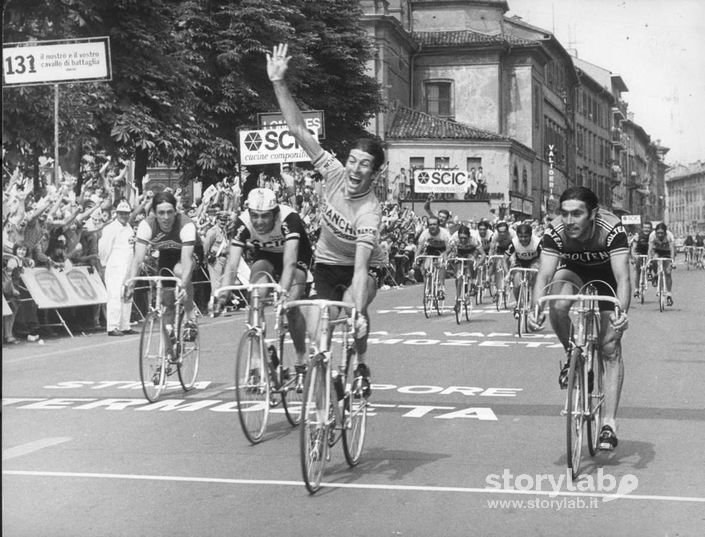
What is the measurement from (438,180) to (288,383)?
4809cm

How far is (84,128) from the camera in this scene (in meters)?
12.2

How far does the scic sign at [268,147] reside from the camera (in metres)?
23.7

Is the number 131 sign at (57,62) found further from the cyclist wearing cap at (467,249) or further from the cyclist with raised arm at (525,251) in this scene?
the cyclist wearing cap at (467,249)

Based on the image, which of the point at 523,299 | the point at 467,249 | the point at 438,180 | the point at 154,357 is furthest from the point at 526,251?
the point at 438,180

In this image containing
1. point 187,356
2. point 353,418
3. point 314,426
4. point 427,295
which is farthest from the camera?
point 427,295

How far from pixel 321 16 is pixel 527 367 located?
110 feet

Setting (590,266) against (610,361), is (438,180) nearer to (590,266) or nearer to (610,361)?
(590,266)

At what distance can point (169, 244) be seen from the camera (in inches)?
420

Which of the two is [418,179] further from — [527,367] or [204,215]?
[527,367]

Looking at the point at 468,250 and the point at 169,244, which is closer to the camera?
the point at 169,244

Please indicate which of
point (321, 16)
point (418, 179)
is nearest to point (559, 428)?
point (321, 16)

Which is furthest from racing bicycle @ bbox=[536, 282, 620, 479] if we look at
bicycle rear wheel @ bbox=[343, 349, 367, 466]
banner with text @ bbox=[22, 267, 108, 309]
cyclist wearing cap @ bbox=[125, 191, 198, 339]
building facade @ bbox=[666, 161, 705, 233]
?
banner with text @ bbox=[22, 267, 108, 309]

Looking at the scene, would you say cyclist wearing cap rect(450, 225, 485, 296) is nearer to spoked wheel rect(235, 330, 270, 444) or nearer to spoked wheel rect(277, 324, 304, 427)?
spoked wheel rect(277, 324, 304, 427)

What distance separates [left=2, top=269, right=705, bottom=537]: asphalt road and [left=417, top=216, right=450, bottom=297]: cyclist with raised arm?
25.5 feet
